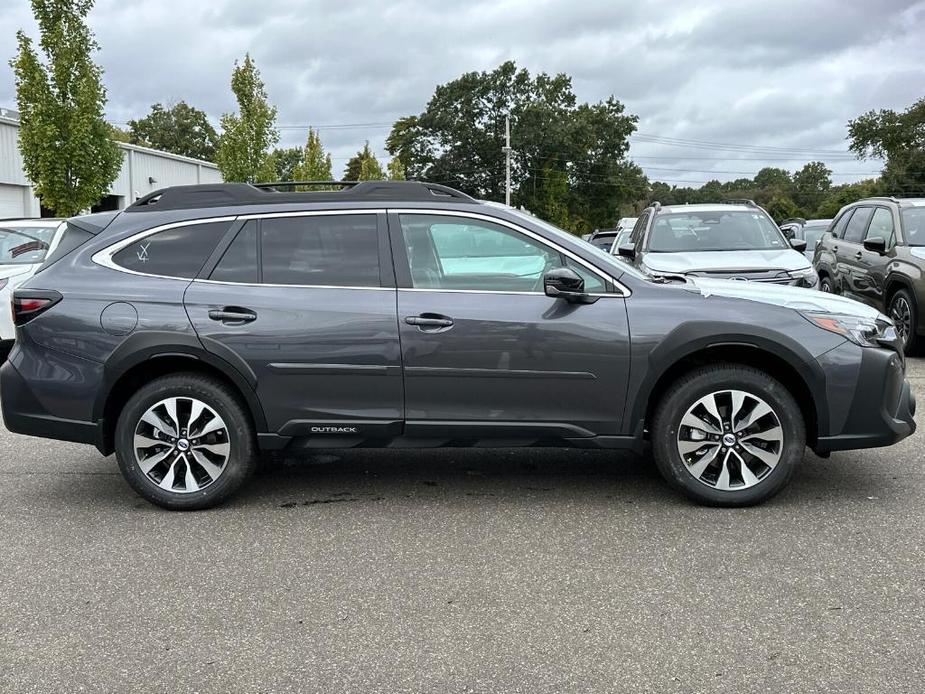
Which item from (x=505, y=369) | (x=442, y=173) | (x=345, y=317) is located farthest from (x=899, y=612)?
(x=442, y=173)

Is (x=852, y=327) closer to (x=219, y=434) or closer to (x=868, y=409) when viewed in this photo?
(x=868, y=409)

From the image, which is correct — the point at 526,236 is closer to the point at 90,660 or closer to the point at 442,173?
the point at 90,660

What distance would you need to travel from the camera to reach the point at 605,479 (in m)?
5.52

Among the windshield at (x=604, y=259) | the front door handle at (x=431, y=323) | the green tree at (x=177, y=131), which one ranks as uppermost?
the green tree at (x=177, y=131)

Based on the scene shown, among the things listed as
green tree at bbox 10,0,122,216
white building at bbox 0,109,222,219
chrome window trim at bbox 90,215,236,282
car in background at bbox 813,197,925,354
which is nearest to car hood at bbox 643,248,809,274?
car in background at bbox 813,197,925,354

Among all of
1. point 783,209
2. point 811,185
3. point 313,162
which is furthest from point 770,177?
point 313,162

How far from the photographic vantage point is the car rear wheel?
32.4 feet

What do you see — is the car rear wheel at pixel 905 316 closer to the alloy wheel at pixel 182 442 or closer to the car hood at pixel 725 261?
the car hood at pixel 725 261

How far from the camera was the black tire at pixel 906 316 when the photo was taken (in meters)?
9.85

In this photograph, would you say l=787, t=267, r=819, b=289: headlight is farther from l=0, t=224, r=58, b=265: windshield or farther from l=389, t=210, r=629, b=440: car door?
l=0, t=224, r=58, b=265: windshield

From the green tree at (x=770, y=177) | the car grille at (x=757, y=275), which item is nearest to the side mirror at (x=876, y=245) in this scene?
the car grille at (x=757, y=275)

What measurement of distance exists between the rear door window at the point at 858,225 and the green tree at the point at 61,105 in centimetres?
1514

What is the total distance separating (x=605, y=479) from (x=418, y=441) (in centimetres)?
129

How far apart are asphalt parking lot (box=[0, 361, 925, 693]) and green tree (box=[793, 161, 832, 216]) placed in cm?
12910
